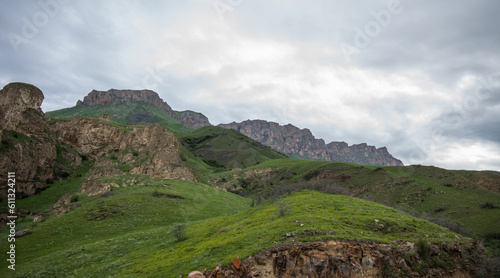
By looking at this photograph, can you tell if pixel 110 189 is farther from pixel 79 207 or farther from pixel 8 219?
pixel 8 219

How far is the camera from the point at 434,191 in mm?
44688

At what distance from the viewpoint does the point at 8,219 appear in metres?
30.9

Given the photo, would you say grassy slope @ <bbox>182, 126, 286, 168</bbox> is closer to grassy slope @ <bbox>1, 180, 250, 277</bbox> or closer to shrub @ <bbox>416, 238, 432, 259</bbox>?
grassy slope @ <bbox>1, 180, 250, 277</bbox>

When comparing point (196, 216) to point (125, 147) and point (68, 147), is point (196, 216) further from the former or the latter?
point (68, 147)

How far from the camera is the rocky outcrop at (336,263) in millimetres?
10953

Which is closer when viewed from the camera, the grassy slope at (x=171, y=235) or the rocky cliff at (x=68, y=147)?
the grassy slope at (x=171, y=235)

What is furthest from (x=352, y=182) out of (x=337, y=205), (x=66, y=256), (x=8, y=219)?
(x=8, y=219)

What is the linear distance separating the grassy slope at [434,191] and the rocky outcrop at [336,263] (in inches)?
1052

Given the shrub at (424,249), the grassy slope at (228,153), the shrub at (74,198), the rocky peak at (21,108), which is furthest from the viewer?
the grassy slope at (228,153)

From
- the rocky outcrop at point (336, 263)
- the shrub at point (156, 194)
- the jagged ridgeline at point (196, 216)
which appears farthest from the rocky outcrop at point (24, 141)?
Answer: the rocky outcrop at point (336, 263)

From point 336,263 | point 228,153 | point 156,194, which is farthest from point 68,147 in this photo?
point 228,153

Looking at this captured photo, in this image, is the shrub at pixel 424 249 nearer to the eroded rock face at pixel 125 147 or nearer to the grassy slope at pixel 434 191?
the grassy slope at pixel 434 191

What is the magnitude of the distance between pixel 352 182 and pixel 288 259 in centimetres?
6465

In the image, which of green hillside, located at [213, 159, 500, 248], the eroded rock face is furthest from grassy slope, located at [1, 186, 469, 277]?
the eroded rock face
